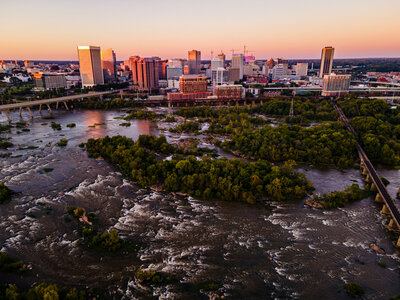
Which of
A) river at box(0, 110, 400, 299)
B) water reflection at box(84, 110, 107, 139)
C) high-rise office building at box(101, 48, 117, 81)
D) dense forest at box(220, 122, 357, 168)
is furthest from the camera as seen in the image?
high-rise office building at box(101, 48, 117, 81)

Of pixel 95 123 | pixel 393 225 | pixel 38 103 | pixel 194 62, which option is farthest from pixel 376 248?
pixel 194 62

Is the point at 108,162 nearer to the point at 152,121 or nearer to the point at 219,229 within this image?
the point at 219,229

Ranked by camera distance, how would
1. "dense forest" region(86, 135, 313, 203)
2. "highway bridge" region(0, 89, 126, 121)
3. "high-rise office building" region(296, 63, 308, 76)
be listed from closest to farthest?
"dense forest" region(86, 135, 313, 203), "highway bridge" region(0, 89, 126, 121), "high-rise office building" region(296, 63, 308, 76)

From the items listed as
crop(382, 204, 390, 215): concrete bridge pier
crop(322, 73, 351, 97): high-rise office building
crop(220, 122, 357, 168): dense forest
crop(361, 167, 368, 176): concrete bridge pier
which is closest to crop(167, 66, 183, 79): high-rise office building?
crop(322, 73, 351, 97): high-rise office building

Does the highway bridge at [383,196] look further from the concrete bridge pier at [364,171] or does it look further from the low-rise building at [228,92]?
the low-rise building at [228,92]

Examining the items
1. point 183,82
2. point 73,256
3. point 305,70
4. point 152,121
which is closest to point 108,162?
point 73,256

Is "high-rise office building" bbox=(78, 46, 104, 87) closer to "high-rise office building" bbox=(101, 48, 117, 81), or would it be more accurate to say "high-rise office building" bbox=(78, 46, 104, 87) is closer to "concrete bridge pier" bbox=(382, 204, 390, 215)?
"high-rise office building" bbox=(101, 48, 117, 81)
